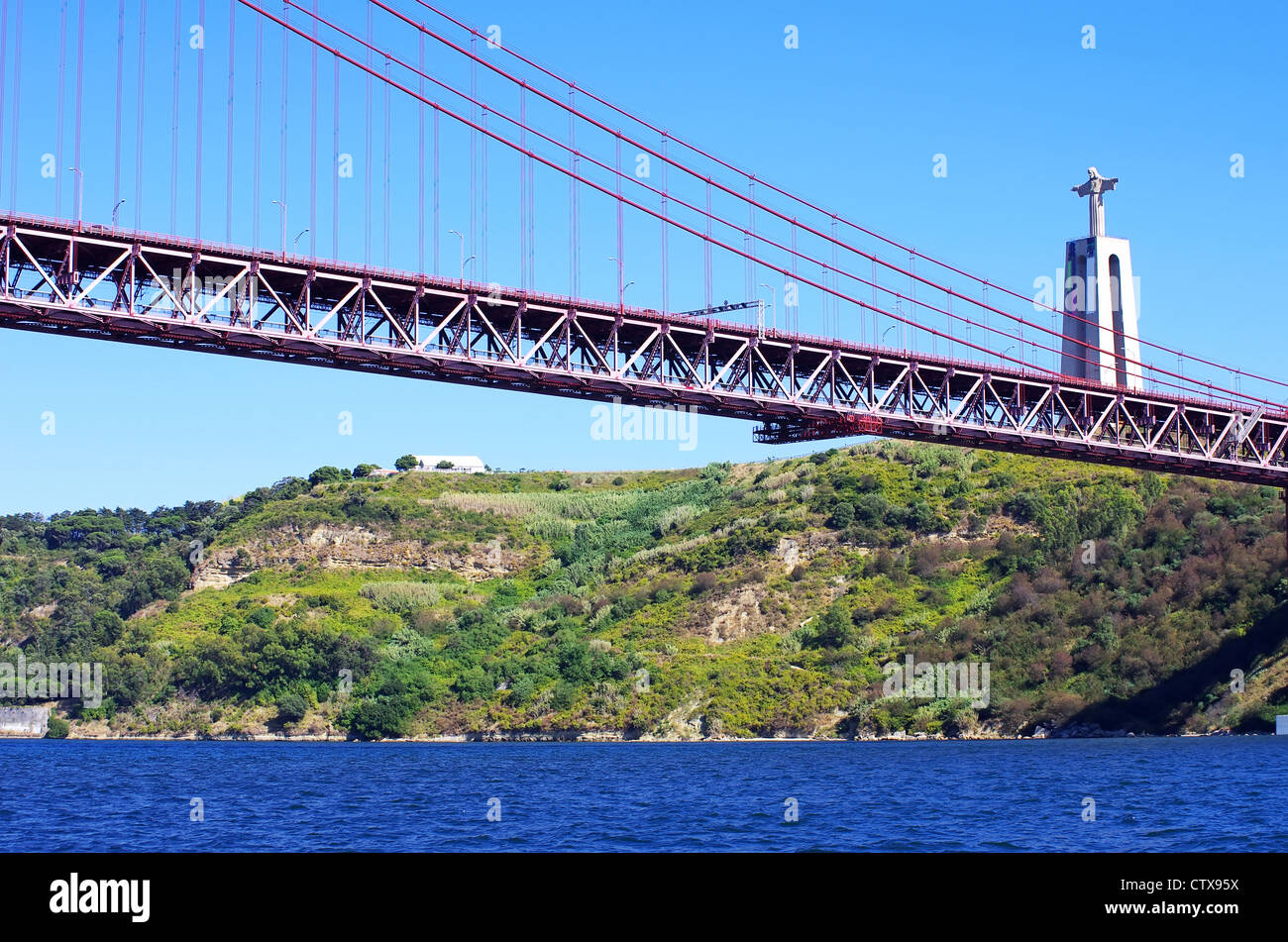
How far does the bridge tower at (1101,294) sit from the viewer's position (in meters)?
96.4

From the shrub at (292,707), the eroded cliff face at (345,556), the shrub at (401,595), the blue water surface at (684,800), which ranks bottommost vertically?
the shrub at (292,707)

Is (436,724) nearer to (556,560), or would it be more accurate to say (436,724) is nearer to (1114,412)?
(556,560)

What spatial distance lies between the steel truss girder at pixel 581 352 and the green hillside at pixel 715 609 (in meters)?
14.0

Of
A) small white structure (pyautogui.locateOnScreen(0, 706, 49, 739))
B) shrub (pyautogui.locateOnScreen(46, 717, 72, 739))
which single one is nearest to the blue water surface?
shrub (pyautogui.locateOnScreen(46, 717, 72, 739))

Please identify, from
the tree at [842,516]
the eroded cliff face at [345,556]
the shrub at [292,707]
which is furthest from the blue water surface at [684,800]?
the eroded cliff face at [345,556]

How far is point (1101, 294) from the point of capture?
3816 inches

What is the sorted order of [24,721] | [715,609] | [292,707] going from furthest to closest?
[24,721], [292,707], [715,609]

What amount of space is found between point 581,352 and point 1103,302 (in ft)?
155

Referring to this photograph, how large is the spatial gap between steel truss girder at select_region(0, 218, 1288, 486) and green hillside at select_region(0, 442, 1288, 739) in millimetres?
13953

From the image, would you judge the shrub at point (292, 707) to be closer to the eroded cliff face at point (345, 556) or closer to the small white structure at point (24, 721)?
the small white structure at point (24, 721)

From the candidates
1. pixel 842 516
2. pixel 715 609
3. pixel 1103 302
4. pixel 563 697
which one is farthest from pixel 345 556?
pixel 1103 302

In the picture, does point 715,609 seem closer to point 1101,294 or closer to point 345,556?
point 1101,294
